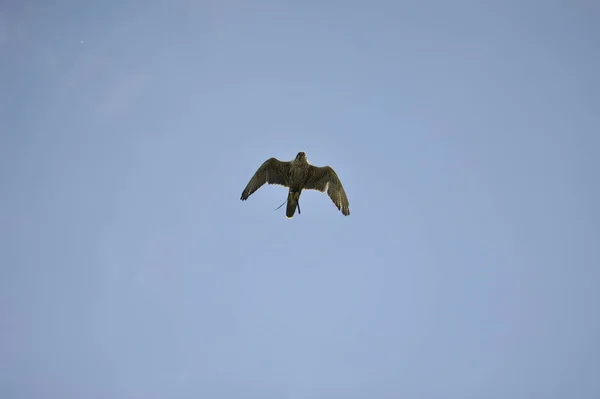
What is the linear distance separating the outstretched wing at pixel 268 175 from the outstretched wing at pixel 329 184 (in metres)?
1.06

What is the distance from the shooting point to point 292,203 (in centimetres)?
1780

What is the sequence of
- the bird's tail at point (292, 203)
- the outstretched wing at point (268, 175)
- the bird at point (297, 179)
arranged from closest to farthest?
the bird's tail at point (292, 203) < the bird at point (297, 179) < the outstretched wing at point (268, 175)

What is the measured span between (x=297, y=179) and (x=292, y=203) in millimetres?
1021

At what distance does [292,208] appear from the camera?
1766cm

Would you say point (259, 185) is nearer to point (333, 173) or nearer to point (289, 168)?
point (289, 168)

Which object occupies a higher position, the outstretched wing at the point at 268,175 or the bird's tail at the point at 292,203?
the outstretched wing at the point at 268,175

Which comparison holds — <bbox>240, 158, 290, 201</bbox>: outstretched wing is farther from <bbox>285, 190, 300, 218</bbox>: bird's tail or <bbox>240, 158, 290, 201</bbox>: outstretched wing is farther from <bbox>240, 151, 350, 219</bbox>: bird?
<bbox>285, 190, 300, 218</bbox>: bird's tail

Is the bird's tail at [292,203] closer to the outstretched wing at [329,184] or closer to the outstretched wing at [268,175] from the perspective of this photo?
the outstretched wing at [268,175]

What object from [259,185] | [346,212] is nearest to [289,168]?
[259,185]

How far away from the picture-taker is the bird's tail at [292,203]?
17.5m

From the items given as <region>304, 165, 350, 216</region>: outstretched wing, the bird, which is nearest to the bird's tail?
the bird

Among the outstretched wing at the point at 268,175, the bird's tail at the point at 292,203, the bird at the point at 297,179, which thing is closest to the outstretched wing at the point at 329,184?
the bird at the point at 297,179

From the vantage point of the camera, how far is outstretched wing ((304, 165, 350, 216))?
1825 cm

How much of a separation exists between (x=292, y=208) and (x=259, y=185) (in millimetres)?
1742
